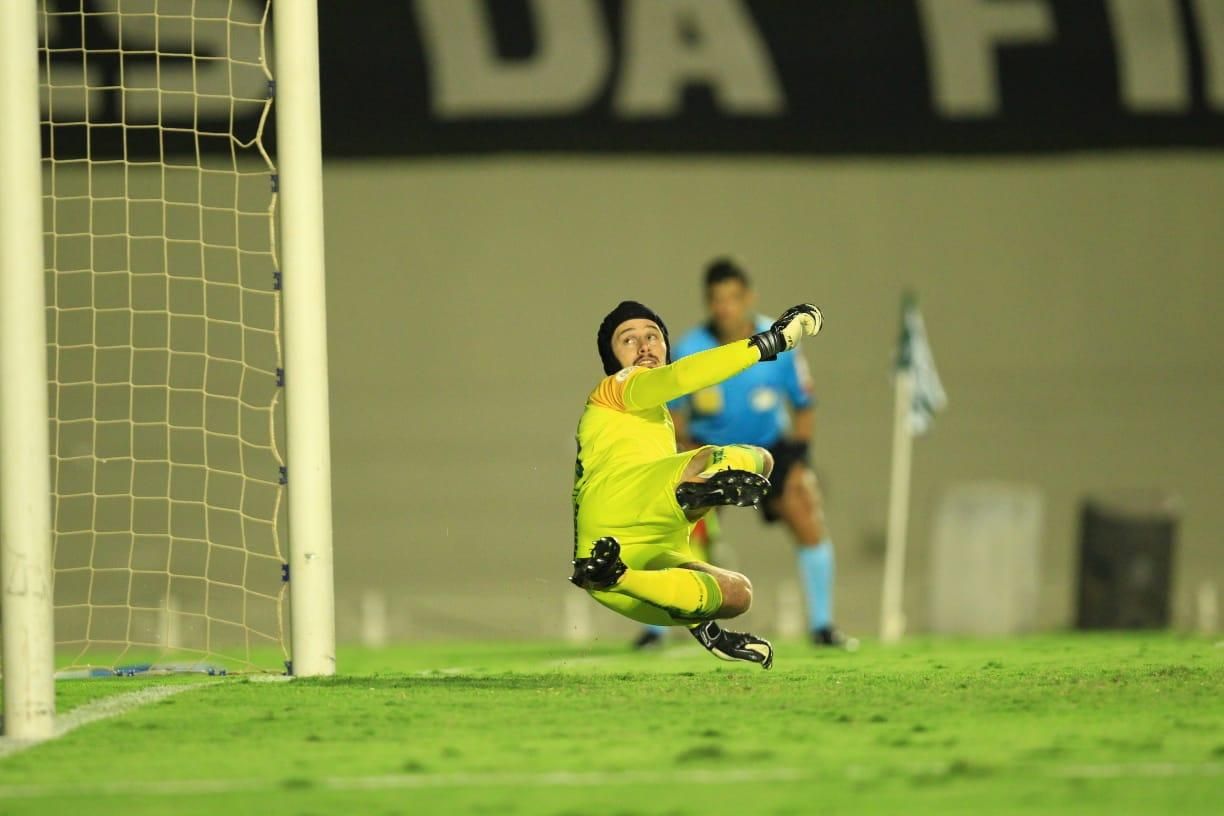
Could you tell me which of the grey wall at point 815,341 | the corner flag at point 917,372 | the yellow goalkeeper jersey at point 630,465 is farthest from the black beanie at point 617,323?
the grey wall at point 815,341

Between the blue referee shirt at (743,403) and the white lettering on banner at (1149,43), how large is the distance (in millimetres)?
5368

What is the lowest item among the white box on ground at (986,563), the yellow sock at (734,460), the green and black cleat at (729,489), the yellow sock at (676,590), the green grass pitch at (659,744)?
the white box on ground at (986,563)

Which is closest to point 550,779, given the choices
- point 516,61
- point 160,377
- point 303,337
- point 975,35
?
point 303,337

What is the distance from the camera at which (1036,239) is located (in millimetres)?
14469

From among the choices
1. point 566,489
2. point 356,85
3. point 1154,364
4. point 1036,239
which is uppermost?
point 356,85

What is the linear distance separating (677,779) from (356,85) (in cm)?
984

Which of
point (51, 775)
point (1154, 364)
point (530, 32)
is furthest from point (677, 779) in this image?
point (1154, 364)

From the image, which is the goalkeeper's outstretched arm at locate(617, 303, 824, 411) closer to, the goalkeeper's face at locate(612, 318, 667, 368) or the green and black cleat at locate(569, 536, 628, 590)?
the goalkeeper's face at locate(612, 318, 667, 368)

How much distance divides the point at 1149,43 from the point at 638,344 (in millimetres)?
8611

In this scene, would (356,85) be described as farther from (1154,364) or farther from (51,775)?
(51,775)

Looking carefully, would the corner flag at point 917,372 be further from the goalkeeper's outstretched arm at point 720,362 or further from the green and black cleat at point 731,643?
the goalkeeper's outstretched arm at point 720,362

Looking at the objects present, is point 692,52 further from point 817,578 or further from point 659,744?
point 659,744

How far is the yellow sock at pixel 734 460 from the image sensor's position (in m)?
5.91

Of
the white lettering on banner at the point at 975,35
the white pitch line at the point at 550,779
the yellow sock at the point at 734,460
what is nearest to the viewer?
the white pitch line at the point at 550,779
